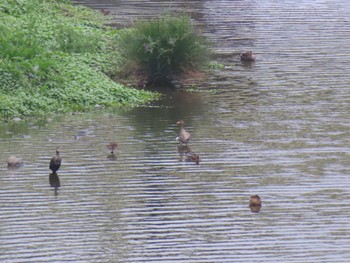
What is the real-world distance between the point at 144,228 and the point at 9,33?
10288 mm

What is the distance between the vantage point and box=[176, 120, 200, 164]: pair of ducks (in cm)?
1581

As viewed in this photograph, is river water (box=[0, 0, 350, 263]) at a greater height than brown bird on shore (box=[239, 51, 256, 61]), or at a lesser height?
lesser

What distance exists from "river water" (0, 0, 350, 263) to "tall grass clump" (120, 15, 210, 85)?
2.35 ft

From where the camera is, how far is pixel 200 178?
14891mm

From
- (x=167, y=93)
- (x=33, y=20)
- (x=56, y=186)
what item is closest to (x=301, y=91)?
(x=167, y=93)

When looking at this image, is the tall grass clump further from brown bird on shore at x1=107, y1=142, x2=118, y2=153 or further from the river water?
brown bird on shore at x1=107, y1=142, x2=118, y2=153

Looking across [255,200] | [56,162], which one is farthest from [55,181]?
[255,200]

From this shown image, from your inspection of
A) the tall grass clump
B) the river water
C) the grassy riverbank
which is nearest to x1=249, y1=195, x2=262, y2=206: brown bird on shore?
the river water

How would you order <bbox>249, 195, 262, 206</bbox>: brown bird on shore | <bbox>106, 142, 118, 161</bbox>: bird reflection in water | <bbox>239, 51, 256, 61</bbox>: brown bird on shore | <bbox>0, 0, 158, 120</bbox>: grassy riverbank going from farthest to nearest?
1. <bbox>239, 51, 256, 61</bbox>: brown bird on shore
2. <bbox>0, 0, 158, 120</bbox>: grassy riverbank
3. <bbox>106, 142, 118, 161</bbox>: bird reflection in water
4. <bbox>249, 195, 262, 206</bbox>: brown bird on shore

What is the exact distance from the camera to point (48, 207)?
13.6 meters

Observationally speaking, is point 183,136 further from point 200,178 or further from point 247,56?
point 247,56

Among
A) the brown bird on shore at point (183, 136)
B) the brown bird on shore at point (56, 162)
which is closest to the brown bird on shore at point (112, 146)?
the brown bird on shore at point (183, 136)

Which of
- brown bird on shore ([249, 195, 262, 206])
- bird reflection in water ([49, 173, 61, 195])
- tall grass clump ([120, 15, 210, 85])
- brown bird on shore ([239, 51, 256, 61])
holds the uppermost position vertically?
tall grass clump ([120, 15, 210, 85])

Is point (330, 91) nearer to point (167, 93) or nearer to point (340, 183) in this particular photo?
point (167, 93)
